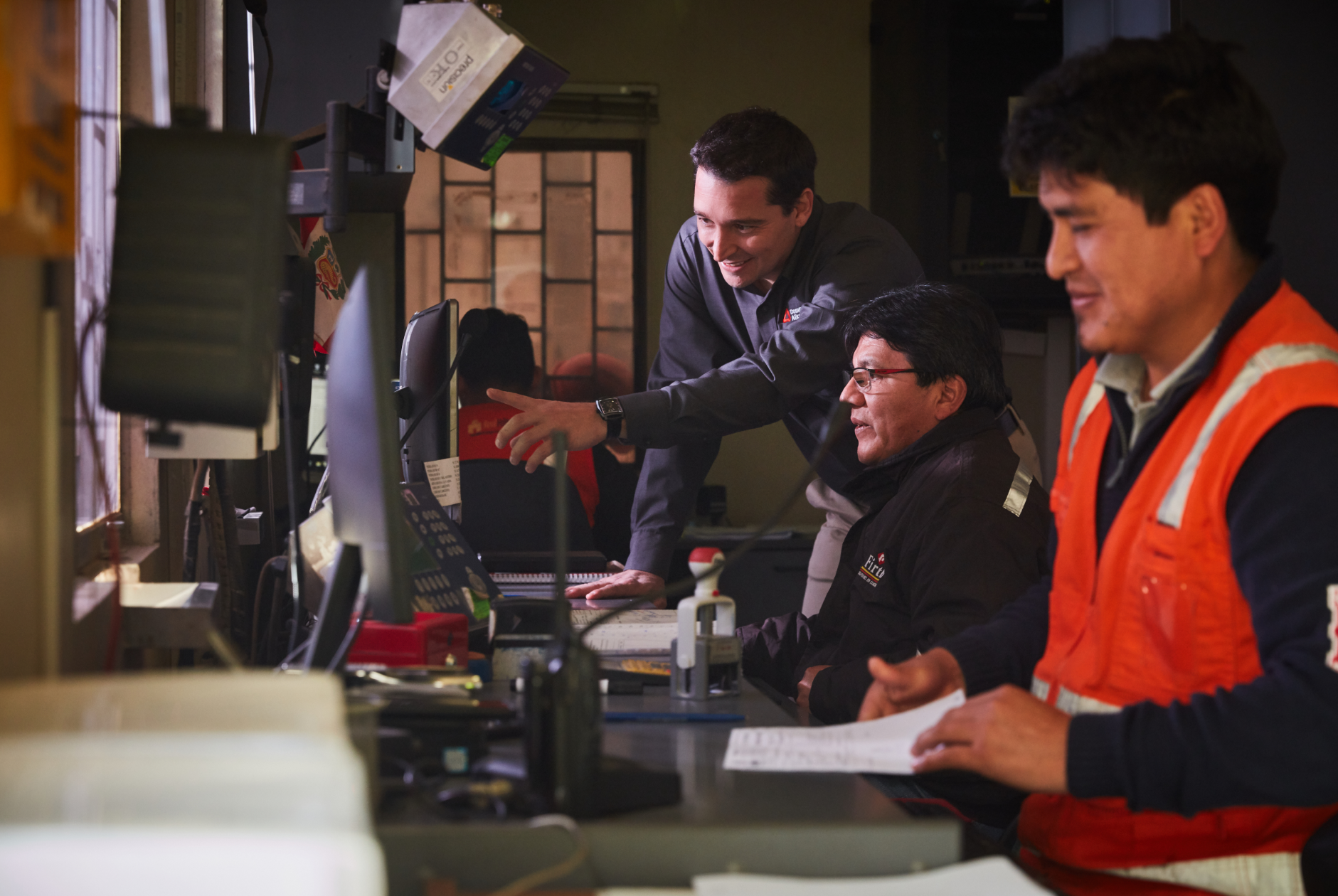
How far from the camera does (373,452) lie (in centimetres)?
92

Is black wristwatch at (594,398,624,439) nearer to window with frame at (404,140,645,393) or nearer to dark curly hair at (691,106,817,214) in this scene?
dark curly hair at (691,106,817,214)

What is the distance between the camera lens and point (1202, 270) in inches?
41.1

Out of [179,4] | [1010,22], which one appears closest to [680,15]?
[1010,22]

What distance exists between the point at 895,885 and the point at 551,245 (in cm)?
417

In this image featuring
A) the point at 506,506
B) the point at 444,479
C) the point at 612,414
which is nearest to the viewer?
the point at 444,479

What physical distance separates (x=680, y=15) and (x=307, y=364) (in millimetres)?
3439

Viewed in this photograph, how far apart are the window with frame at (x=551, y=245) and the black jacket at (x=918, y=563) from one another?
2.83 m

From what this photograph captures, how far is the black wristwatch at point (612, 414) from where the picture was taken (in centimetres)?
221

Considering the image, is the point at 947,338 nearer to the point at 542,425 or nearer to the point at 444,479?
the point at 542,425

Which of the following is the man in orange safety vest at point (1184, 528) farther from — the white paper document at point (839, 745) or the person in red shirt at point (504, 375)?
the person in red shirt at point (504, 375)

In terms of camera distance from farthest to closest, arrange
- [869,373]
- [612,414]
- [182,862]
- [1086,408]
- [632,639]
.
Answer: [612,414], [869,373], [632,639], [1086,408], [182,862]

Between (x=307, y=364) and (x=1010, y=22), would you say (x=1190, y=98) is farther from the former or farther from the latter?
(x=1010, y=22)

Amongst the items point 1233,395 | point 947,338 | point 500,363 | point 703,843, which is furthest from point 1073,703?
point 500,363

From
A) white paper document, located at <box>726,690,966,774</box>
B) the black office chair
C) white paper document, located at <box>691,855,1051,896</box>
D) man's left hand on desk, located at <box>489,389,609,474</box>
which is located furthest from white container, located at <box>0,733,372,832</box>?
the black office chair
